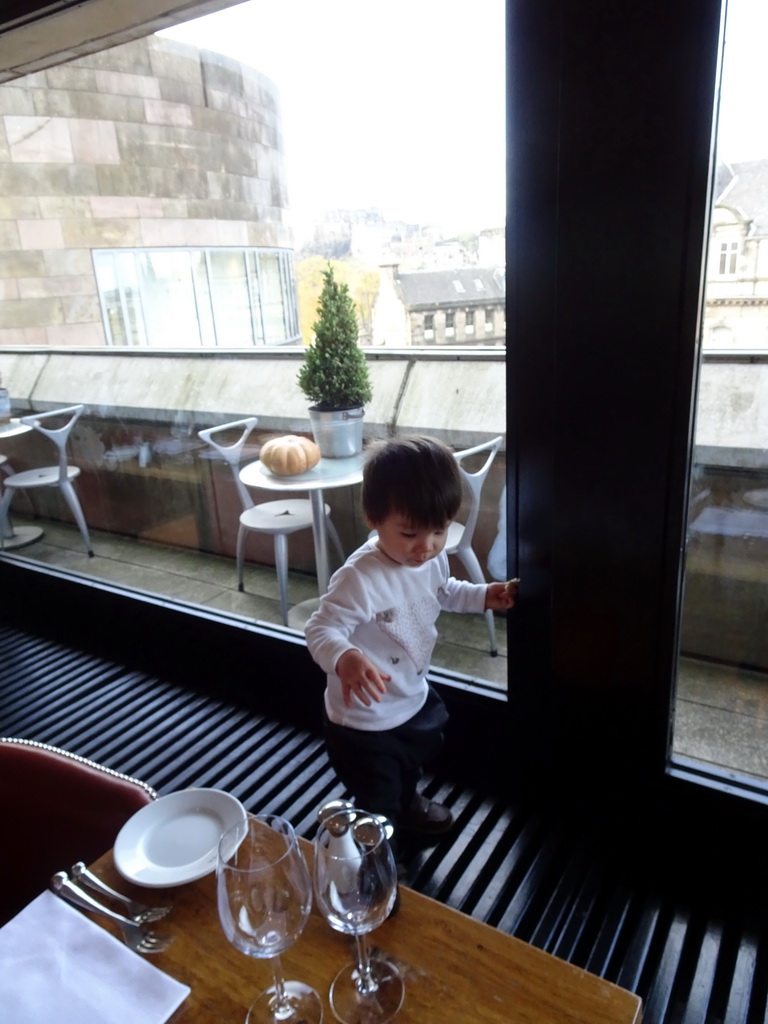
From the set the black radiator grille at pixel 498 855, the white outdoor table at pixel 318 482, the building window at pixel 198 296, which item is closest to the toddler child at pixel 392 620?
the black radiator grille at pixel 498 855

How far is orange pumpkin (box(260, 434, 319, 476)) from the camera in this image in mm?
2289

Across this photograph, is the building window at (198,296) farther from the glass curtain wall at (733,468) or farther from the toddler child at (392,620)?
the glass curtain wall at (733,468)

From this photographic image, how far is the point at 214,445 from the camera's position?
2637 mm

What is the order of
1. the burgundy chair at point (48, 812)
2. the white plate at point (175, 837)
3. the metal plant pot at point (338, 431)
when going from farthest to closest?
the metal plant pot at point (338, 431) → the burgundy chair at point (48, 812) → the white plate at point (175, 837)

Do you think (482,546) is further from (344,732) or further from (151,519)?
(151,519)

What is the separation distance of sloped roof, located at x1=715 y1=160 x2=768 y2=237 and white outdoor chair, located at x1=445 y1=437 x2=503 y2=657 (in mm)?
741

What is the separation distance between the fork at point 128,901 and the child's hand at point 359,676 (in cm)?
48

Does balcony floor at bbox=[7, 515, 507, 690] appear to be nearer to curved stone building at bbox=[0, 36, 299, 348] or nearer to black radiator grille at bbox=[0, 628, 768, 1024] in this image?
black radiator grille at bbox=[0, 628, 768, 1024]

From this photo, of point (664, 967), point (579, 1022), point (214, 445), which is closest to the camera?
point (579, 1022)

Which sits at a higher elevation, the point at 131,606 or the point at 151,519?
the point at 151,519

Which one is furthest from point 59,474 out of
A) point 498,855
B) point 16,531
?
point 498,855

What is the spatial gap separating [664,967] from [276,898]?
97cm

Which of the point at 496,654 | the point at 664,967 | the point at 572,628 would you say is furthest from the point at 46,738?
the point at 664,967

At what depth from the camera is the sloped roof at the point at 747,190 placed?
4.18 feet
